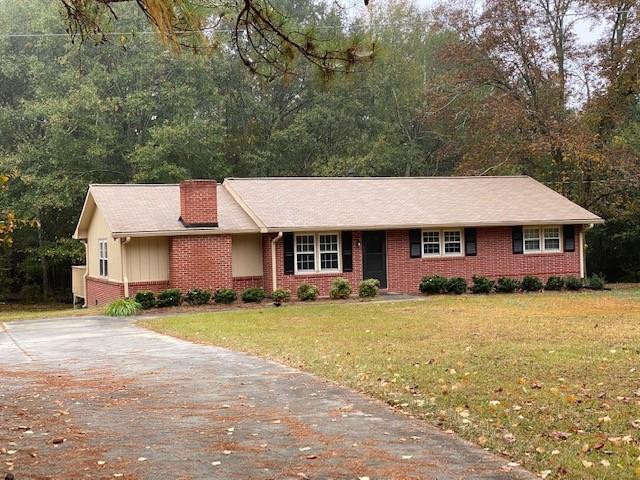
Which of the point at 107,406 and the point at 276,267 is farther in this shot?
the point at 276,267

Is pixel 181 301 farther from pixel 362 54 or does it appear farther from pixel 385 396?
pixel 362 54

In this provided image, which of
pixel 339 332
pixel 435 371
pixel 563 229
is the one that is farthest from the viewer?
pixel 563 229

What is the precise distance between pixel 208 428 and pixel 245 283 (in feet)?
54.0

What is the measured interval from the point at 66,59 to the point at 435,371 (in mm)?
27034

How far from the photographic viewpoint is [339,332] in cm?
1443

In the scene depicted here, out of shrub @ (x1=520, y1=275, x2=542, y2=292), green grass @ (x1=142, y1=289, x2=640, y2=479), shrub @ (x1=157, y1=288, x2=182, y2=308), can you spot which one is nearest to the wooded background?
shrub @ (x1=520, y1=275, x2=542, y2=292)

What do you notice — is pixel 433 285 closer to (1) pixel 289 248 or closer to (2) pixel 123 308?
(1) pixel 289 248

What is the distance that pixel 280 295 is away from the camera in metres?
21.8

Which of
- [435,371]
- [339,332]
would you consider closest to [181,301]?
[339,332]

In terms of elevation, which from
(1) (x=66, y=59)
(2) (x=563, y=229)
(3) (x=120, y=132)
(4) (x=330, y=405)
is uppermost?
(1) (x=66, y=59)

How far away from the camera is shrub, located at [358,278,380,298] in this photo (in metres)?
22.7

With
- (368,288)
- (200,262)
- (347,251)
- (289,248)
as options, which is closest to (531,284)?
(368,288)

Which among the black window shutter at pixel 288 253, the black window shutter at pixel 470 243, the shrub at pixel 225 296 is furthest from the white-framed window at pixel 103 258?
the black window shutter at pixel 470 243

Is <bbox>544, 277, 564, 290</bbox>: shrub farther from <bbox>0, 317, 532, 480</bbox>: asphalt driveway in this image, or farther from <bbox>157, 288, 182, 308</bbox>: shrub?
<bbox>0, 317, 532, 480</bbox>: asphalt driveway
